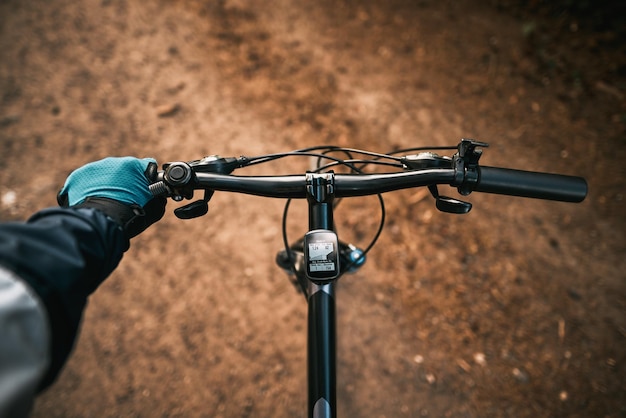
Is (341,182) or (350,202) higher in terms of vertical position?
(350,202)

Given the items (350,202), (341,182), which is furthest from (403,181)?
(350,202)

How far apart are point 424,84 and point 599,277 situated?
205 centimetres

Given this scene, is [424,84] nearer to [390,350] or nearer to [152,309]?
[390,350]

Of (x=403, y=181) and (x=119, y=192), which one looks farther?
(x=119, y=192)

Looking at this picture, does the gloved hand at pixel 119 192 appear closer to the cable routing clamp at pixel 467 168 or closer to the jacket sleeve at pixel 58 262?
the jacket sleeve at pixel 58 262

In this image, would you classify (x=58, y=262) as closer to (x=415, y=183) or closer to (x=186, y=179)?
(x=186, y=179)

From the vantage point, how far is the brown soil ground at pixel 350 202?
99.7 inches

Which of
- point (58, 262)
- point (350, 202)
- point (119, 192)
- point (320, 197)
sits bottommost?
point (58, 262)

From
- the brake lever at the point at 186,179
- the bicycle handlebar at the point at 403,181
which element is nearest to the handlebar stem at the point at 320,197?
the bicycle handlebar at the point at 403,181

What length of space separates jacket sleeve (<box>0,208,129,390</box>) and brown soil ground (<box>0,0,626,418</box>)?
1.70m

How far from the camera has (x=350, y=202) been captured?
9.82ft

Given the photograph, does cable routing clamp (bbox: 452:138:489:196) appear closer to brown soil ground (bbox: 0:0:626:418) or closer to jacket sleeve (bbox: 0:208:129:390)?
jacket sleeve (bbox: 0:208:129:390)

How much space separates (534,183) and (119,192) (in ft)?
4.81

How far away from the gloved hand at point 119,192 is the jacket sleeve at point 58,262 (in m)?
0.23
